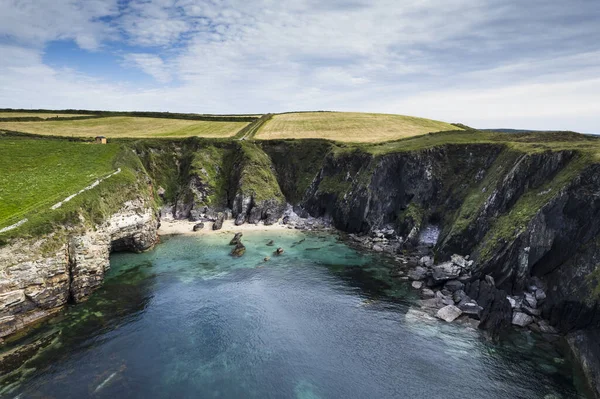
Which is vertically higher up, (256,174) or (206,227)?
(256,174)

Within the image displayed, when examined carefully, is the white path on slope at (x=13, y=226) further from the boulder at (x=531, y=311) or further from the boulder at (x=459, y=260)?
the boulder at (x=531, y=311)

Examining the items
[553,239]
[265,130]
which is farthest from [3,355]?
[265,130]

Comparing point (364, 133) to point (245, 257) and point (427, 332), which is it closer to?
point (245, 257)

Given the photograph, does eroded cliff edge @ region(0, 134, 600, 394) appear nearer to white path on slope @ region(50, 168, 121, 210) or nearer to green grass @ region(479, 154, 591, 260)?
green grass @ region(479, 154, 591, 260)

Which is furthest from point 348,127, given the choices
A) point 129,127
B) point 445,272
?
point 445,272

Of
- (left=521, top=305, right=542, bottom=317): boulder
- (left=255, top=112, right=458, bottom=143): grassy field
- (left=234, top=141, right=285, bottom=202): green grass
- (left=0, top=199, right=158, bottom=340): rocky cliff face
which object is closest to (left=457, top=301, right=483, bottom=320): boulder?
(left=521, top=305, right=542, bottom=317): boulder

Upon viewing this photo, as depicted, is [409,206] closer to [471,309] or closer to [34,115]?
[471,309]
